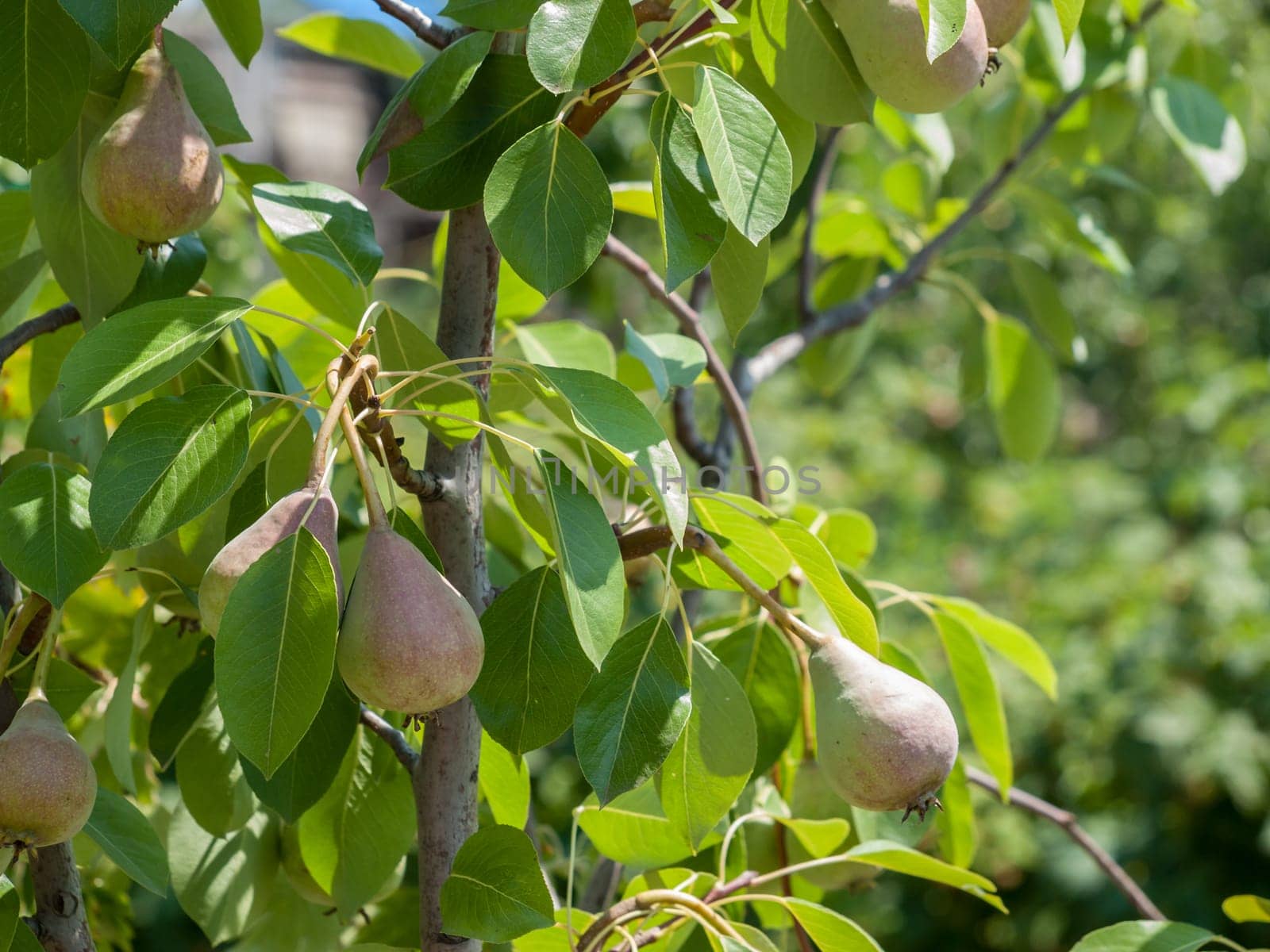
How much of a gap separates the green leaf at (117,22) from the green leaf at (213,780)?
1.07ft

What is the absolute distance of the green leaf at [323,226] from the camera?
21.4 inches

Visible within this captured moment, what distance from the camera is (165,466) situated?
1.49ft

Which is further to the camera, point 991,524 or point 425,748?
point 991,524

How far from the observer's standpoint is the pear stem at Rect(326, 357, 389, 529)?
0.44 metres

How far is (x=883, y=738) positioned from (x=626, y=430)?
159mm

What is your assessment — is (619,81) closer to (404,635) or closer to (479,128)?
(479,128)

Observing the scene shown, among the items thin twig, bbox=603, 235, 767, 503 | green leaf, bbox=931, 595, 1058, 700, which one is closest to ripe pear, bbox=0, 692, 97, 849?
thin twig, bbox=603, 235, 767, 503

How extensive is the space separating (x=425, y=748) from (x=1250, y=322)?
3711 mm

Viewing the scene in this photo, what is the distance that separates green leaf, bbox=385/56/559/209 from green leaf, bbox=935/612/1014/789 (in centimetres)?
44

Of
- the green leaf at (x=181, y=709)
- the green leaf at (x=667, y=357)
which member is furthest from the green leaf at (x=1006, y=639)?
the green leaf at (x=181, y=709)

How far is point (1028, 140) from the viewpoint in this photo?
1.17m

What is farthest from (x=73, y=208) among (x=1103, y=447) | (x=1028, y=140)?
(x=1103, y=447)

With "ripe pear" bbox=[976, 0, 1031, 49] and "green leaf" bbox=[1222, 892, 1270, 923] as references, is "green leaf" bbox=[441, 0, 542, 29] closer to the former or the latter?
"ripe pear" bbox=[976, 0, 1031, 49]

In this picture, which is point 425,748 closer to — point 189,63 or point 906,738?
point 906,738
